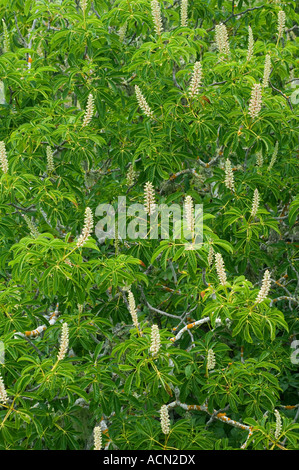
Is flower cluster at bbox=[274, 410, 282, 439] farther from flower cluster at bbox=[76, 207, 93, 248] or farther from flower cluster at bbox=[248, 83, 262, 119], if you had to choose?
flower cluster at bbox=[248, 83, 262, 119]

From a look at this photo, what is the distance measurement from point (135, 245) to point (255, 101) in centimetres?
113

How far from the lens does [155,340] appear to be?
3.32 metres

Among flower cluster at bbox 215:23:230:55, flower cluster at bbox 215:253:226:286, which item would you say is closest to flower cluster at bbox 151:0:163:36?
flower cluster at bbox 215:23:230:55

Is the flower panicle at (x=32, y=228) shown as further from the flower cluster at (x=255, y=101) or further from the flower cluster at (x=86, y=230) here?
the flower cluster at (x=255, y=101)

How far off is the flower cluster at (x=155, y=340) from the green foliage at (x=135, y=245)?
5 cm

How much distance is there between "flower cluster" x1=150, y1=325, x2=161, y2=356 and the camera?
328 centimetres

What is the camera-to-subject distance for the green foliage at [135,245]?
11.4ft

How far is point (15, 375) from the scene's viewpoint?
138 inches

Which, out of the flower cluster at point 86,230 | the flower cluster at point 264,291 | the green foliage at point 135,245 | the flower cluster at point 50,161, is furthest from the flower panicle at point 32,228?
the flower cluster at point 264,291

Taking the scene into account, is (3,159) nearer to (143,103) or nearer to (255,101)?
(143,103)

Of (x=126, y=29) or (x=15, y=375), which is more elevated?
(x=126, y=29)
